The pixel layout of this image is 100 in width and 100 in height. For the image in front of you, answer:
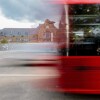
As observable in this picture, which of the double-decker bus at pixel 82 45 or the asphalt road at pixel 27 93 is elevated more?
the double-decker bus at pixel 82 45

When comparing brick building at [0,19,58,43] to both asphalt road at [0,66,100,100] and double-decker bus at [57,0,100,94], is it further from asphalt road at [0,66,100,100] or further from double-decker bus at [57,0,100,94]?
asphalt road at [0,66,100,100]

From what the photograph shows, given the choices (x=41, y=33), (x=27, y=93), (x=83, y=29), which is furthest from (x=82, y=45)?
(x=27, y=93)

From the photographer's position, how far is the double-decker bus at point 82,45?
787 centimetres

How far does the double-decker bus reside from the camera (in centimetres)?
787

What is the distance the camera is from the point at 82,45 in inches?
314

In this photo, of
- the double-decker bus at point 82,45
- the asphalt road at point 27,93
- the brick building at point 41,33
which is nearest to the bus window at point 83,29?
the double-decker bus at point 82,45

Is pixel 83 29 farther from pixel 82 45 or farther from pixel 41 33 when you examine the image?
pixel 41 33

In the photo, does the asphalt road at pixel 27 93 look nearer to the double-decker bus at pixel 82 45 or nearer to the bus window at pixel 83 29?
the double-decker bus at pixel 82 45

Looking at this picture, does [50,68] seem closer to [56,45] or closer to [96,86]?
[56,45]

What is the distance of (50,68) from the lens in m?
8.62

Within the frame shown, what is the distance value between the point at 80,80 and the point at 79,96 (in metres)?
1.29

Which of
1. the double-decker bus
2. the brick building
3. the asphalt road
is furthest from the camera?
the asphalt road

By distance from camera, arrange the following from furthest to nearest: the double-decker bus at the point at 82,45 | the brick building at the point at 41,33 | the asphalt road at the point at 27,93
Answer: the asphalt road at the point at 27,93 → the brick building at the point at 41,33 → the double-decker bus at the point at 82,45

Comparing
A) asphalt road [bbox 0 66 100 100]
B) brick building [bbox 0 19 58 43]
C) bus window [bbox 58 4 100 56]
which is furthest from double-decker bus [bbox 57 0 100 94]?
asphalt road [bbox 0 66 100 100]
